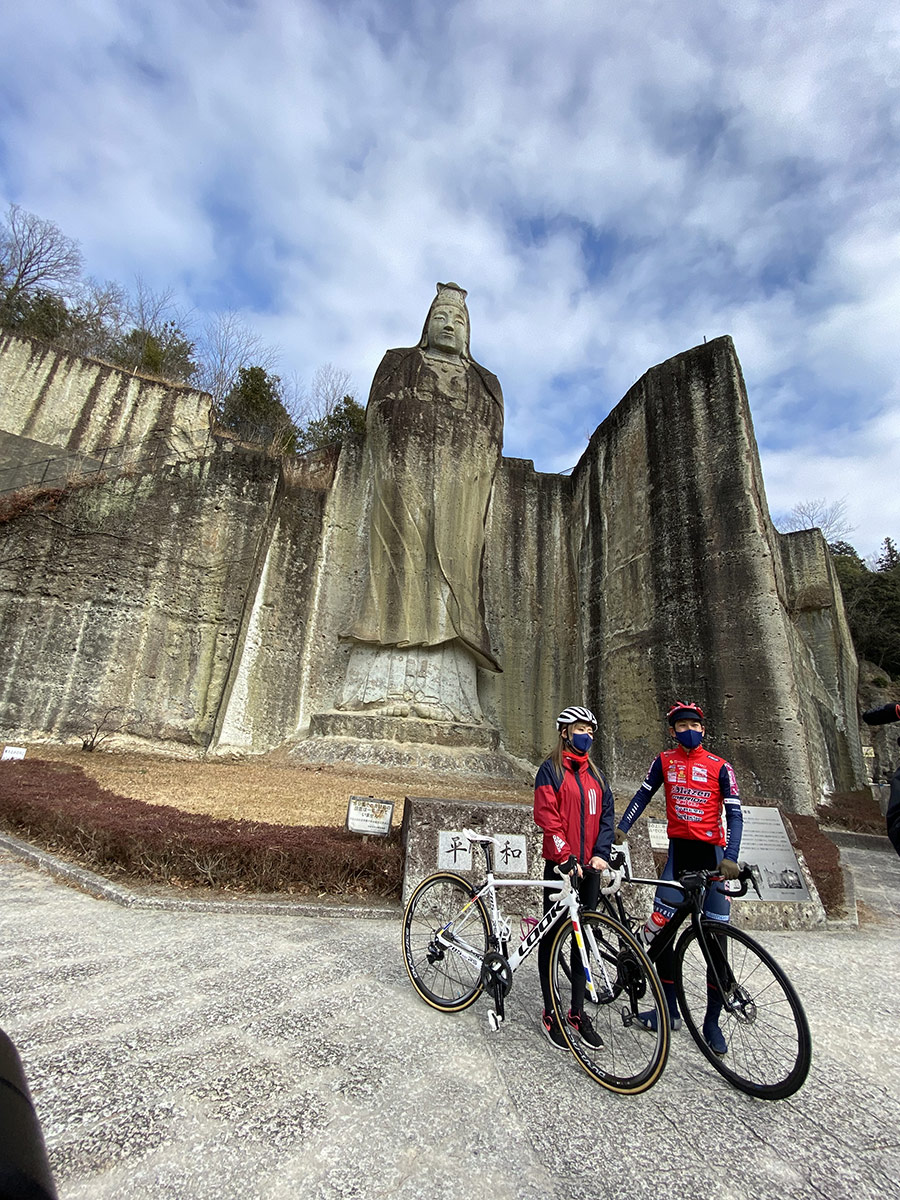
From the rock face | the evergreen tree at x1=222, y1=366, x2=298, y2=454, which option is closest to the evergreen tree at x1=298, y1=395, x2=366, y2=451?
the evergreen tree at x1=222, y1=366, x2=298, y2=454

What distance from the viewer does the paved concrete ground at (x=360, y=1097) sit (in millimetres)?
1510

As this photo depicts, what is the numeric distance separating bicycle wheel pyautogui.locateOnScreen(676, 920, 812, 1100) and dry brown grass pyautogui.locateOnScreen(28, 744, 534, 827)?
314cm

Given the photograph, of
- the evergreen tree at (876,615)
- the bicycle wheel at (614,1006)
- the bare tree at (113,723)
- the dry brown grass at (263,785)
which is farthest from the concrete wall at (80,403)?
the evergreen tree at (876,615)

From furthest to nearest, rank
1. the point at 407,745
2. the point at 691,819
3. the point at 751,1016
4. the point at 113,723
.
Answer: the point at 113,723
the point at 407,745
the point at 691,819
the point at 751,1016

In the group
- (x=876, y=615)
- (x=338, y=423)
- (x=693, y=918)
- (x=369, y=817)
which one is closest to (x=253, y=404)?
(x=338, y=423)

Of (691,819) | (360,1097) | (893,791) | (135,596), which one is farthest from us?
(135,596)

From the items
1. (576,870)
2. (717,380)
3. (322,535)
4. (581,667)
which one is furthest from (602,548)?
(576,870)

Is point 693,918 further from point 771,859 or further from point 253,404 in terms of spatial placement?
point 253,404

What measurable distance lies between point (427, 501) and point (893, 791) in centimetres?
832

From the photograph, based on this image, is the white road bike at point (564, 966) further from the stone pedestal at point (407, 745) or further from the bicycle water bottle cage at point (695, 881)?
the stone pedestal at point (407, 745)

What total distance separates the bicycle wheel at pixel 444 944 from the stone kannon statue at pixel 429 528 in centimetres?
638

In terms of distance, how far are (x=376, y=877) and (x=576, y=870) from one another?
205 cm

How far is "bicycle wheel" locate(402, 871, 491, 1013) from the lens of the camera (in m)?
2.54

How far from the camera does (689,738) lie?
2828 millimetres
